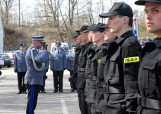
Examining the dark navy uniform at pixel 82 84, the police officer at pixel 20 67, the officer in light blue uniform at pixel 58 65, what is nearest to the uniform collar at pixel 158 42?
the dark navy uniform at pixel 82 84

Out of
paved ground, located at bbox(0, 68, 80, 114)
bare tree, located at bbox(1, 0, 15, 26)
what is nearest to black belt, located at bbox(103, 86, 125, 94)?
paved ground, located at bbox(0, 68, 80, 114)

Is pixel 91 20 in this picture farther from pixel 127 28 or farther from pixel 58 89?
pixel 127 28

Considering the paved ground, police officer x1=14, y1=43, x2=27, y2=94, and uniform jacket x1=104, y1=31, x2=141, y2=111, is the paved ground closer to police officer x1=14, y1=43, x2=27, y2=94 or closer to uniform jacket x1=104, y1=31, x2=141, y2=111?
police officer x1=14, y1=43, x2=27, y2=94

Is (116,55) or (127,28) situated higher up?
(127,28)

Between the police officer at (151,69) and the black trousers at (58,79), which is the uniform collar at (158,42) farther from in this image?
the black trousers at (58,79)

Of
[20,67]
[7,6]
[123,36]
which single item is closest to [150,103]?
[123,36]

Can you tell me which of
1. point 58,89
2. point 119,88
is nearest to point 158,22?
point 119,88

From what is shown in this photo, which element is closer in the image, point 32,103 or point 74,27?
point 32,103

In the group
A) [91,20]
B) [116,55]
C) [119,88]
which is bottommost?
[119,88]

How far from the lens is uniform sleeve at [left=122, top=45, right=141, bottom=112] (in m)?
4.26

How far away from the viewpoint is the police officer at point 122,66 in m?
4.32

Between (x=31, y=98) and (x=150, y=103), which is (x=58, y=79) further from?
(x=150, y=103)

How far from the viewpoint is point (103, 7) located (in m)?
57.7

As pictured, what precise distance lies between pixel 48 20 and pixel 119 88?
195 ft
